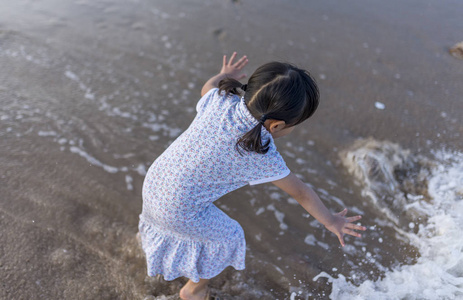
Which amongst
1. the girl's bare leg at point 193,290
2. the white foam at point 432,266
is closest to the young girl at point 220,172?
the girl's bare leg at point 193,290

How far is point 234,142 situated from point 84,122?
80.7 inches

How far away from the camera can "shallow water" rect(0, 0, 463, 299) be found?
2107mm

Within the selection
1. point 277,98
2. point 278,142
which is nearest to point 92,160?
point 278,142

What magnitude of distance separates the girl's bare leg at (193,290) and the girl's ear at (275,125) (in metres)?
0.92

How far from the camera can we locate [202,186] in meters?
1.52

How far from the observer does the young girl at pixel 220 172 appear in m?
1.35

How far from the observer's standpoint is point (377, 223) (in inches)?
95.5

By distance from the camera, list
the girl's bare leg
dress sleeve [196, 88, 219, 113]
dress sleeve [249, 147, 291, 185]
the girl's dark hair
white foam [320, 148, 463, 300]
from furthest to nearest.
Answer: white foam [320, 148, 463, 300] → the girl's bare leg → dress sleeve [196, 88, 219, 113] → dress sleeve [249, 147, 291, 185] → the girl's dark hair

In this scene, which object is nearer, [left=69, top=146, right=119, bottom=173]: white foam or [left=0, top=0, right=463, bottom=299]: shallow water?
[left=0, top=0, right=463, bottom=299]: shallow water

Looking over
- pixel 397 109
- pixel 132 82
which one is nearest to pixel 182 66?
pixel 132 82

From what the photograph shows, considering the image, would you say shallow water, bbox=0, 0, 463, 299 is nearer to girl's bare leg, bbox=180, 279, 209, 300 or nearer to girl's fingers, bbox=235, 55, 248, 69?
girl's bare leg, bbox=180, 279, 209, 300

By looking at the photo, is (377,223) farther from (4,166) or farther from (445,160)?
(4,166)

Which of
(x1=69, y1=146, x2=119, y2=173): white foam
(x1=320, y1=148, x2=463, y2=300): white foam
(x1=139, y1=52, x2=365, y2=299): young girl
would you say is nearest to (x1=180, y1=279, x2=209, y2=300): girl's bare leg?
(x1=139, y1=52, x2=365, y2=299): young girl

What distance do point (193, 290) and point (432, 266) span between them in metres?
1.42
